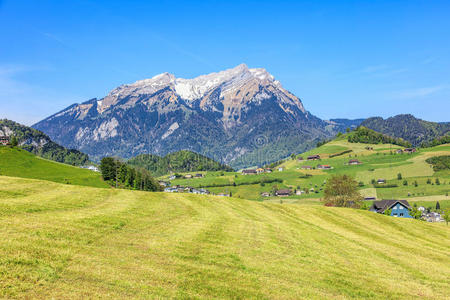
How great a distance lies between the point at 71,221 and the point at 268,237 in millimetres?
16114

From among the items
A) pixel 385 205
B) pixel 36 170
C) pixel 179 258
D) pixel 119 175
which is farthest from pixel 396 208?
pixel 36 170

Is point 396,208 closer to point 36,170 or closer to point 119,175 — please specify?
point 119,175

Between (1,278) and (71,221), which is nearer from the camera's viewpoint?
(1,278)

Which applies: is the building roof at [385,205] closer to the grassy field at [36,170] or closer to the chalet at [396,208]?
the chalet at [396,208]

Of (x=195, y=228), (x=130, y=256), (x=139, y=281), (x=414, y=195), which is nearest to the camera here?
(x=139, y=281)

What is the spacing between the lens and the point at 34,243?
56.9ft

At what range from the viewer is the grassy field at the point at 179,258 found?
1461 centimetres

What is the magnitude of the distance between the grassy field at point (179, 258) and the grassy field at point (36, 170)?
113942mm

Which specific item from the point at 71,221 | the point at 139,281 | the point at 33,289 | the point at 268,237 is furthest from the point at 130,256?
the point at 268,237

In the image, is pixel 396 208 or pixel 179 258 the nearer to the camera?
pixel 179 258

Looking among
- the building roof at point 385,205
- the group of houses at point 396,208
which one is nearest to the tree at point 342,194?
the group of houses at point 396,208

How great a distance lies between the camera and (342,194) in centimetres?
12325

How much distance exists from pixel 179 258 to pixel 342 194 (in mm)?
113463

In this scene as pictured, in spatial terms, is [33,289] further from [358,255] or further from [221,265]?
[358,255]
